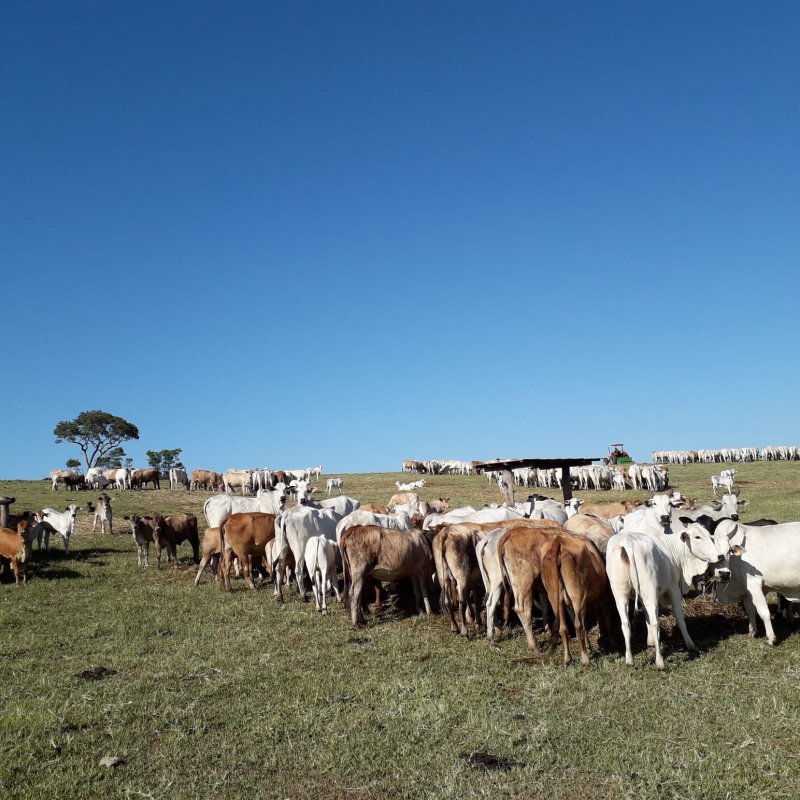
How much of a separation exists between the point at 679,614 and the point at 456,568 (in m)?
3.46

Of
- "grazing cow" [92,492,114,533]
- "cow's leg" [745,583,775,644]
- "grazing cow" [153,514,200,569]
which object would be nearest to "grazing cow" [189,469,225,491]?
"grazing cow" [92,492,114,533]

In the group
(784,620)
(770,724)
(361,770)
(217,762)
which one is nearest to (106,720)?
(217,762)

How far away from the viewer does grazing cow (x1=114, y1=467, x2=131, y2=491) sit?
155 feet

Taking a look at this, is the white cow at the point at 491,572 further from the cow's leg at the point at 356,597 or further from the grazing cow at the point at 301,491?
the grazing cow at the point at 301,491

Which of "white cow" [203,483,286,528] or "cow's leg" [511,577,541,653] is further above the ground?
"white cow" [203,483,286,528]

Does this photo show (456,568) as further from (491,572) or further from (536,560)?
(536,560)

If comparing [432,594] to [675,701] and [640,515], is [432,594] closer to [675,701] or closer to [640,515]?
[640,515]

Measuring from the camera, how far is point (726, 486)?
37.7 meters

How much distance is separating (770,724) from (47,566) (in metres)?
17.2

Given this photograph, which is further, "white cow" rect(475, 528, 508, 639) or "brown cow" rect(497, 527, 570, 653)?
"white cow" rect(475, 528, 508, 639)

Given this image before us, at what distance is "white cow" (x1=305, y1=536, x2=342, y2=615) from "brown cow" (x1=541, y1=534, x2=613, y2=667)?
472 centimetres

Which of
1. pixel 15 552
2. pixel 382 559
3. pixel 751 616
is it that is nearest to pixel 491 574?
pixel 382 559

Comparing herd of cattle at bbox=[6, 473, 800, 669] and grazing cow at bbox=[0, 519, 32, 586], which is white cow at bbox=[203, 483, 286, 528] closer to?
herd of cattle at bbox=[6, 473, 800, 669]

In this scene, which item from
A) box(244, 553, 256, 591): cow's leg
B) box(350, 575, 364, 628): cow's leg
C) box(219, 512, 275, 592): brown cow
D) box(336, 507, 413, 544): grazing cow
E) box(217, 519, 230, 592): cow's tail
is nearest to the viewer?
box(350, 575, 364, 628): cow's leg
